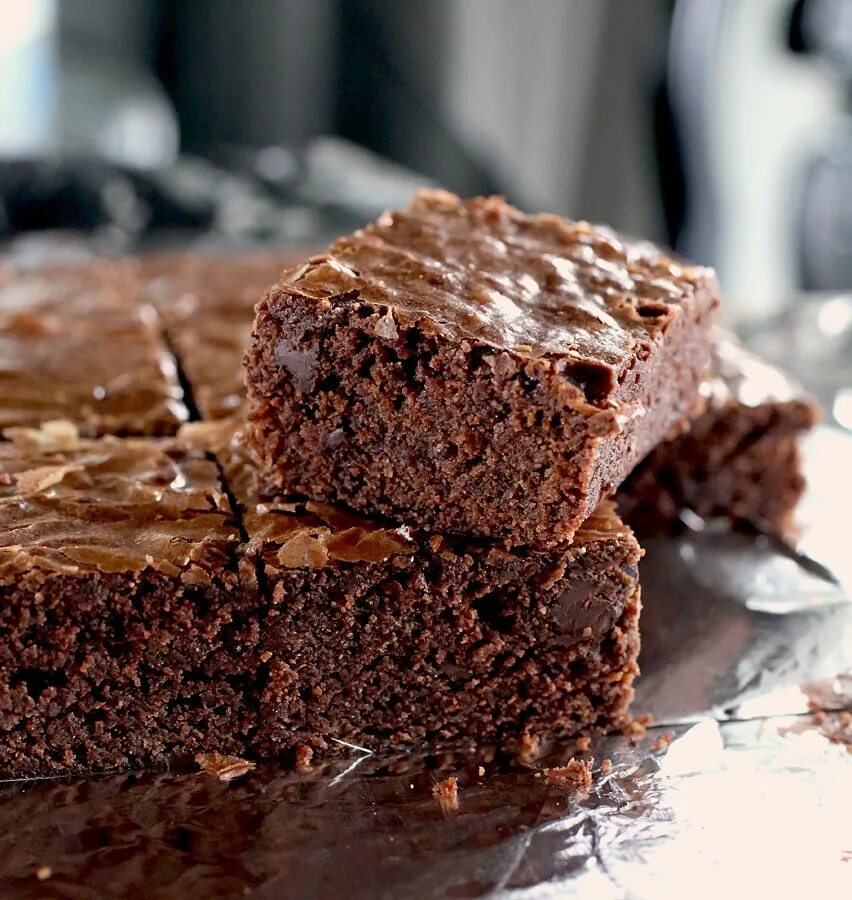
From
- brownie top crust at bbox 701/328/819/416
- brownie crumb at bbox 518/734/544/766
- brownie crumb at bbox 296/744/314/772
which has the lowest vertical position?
brownie crumb at bbox 296/744/314/772

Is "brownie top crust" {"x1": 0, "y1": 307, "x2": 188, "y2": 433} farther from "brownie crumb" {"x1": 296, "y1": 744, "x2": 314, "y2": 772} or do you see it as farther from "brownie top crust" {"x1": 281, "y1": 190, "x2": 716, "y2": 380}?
"brownie crumb" {"x1": 296, "y1": 744, "x2": 314, "y2": 772}

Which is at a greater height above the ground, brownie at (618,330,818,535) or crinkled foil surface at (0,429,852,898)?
brownie at (618,330,818,535)

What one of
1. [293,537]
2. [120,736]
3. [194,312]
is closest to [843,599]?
[293,537]

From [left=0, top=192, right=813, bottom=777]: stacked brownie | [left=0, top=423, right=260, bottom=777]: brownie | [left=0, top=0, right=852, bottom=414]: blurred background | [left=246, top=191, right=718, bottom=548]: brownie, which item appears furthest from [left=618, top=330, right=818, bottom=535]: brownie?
[left=0, top=0, right=852, bottom=414]: blurred background

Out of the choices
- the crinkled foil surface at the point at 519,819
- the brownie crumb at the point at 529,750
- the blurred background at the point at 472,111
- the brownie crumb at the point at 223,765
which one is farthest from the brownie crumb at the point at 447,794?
the blurred background at the point at 472,111

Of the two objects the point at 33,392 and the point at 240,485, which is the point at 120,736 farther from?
the point at 33,392

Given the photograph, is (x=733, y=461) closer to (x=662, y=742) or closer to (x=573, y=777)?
(x=662, y=742)
